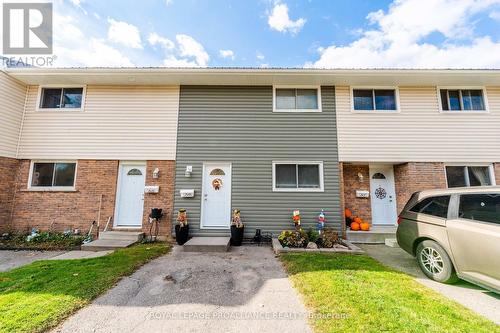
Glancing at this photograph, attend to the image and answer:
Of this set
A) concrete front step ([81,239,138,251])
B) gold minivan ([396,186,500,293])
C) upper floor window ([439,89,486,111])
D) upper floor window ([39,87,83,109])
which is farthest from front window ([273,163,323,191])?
upper floor window ([39,87,83,109])

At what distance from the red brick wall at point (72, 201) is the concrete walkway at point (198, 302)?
12.6 feet

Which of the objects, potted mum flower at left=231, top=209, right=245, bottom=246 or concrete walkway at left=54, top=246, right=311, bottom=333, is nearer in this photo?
concrete walkway at left=54, top=246, right=311, bottom=333

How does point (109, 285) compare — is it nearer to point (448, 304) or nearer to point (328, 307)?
point (328, 307)

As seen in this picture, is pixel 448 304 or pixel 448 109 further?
pixel 448 109

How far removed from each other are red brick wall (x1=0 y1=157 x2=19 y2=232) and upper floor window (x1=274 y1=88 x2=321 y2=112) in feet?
30.0

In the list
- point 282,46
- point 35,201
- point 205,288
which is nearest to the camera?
point 205,288

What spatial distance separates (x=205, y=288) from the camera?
11.6ft

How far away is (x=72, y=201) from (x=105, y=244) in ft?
7.43

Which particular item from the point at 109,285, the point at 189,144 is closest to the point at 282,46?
the point at 189,144

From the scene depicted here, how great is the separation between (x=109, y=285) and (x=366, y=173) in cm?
807

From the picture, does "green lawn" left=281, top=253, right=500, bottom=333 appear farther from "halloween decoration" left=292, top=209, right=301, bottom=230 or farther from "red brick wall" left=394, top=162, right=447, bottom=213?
"red brick wall" left=394, top=162, right=447, bottom=213

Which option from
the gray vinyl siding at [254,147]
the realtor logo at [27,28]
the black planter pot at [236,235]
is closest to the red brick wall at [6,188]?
the realtor logo at [27,28]

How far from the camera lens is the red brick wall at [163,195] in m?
6.85

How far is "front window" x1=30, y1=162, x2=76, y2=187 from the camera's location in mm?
7094
